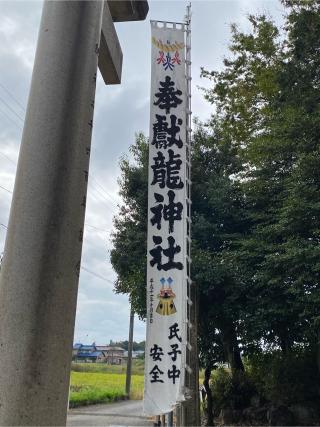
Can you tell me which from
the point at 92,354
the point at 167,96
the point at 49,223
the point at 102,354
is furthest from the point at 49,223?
the point at 102,354

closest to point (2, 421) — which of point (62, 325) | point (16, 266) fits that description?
point (62, 325)

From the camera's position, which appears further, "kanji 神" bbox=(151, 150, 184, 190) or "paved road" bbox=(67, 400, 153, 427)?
"paved road" bbox=(67, 400, 153, 427)

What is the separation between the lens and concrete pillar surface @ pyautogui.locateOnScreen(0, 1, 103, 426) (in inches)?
51.5

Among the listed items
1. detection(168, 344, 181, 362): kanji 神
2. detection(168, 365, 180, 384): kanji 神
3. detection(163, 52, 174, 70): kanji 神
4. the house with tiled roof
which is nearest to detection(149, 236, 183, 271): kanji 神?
detection(168, 344, 181, 362): kanji 神

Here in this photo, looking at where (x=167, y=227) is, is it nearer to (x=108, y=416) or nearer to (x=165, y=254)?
(x=165, y=254)

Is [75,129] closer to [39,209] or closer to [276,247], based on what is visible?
[39,209]

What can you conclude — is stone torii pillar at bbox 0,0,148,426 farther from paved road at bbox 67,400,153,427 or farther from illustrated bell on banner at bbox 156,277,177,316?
paved road at bbox 67,400,153,427

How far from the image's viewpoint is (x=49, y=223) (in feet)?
4.85

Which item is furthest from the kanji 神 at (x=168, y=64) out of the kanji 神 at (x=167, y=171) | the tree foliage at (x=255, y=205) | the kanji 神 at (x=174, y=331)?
the tree foliage at (x=255, y=205)

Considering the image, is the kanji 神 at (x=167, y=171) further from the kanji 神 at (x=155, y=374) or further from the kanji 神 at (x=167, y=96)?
the kanji 神 at (x=155, y=374)

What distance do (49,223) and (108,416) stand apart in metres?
16.1

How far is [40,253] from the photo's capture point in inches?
56.1

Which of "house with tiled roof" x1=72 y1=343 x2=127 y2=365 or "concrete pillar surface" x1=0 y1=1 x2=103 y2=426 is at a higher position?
"house with tiled roof" x1=72 y1=343 x2=127 y2=365

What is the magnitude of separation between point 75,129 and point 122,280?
1204 centimetres
